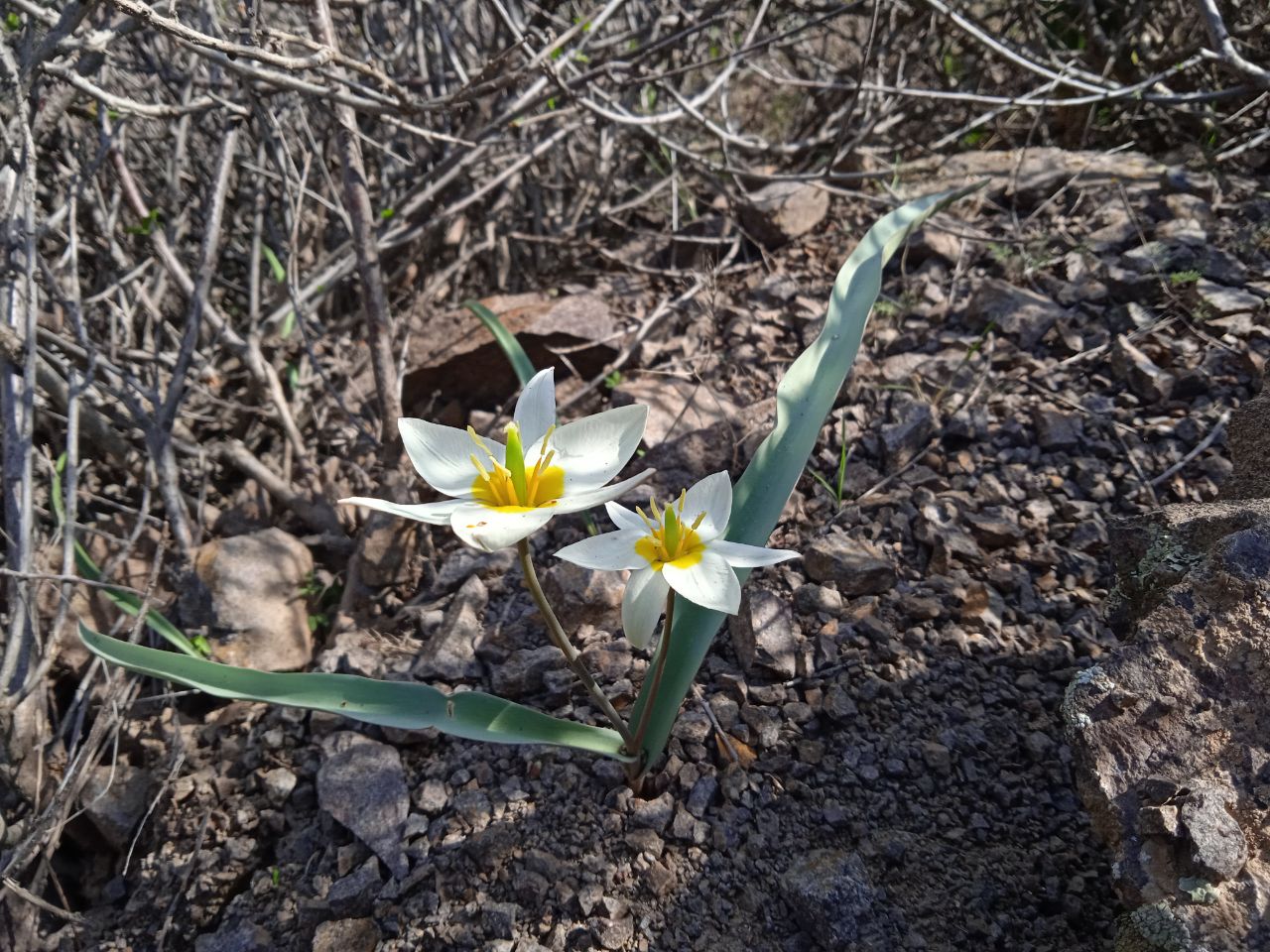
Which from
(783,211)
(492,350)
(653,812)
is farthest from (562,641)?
(783,211)

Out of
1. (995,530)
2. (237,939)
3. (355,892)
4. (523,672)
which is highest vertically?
(995,530)

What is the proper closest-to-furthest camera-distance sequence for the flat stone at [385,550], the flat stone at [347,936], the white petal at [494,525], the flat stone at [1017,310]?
the white petal at [494,525]
the flat stone at [347,936]
the flat stone at [385,550]
the flat stone at [1017,310]

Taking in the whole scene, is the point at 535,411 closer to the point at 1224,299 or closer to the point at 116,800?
the point at 116,800

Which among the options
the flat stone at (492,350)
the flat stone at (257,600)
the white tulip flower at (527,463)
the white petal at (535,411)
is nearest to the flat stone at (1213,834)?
the white tulip flower at (527,463)

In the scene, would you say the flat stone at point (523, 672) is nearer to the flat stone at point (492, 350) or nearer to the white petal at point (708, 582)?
the white petal at point (708, 582)

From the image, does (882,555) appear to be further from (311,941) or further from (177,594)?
(177,594)

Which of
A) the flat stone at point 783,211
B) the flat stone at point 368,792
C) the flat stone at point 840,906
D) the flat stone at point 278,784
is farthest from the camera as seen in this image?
the flat stone at point 783,211
